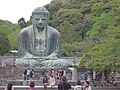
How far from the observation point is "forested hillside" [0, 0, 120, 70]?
20703mm

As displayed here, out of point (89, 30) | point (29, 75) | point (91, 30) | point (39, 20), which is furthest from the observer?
point (89, 30)

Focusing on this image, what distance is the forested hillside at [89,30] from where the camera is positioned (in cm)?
2070

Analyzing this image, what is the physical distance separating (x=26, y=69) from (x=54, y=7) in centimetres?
4709

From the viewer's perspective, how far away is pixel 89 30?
48250 millimetres

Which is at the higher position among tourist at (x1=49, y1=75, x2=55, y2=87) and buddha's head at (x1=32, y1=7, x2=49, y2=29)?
buddha's head at (x1=32, y1=7, x2=49, y2=29)

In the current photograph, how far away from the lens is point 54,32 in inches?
1043

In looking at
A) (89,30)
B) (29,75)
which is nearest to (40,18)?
(29,75)

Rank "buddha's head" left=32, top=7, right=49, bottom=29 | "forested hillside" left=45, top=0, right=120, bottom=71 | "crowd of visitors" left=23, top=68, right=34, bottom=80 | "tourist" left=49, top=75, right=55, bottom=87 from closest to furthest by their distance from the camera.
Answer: "tourist" left=49, top=75, right=55, bottom=87
"forested hillside" left=45, top=0, right=120, bottom=71
"crowd of visitors" left=23, top=68, right=34, bottom=80
"buddha's head" left=32, top=7, right=49, bottom=29

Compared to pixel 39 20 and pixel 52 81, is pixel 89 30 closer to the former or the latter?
pixel 39 20

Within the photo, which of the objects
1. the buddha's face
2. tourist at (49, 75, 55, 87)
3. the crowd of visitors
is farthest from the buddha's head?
tourist at (49, 75, 55, 87)

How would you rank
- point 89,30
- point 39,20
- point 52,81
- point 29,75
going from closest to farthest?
point 52,81, point 29,75, point 39,20, point 89,30

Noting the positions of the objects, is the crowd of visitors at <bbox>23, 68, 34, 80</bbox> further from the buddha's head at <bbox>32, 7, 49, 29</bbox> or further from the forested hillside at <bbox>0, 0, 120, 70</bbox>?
the buddha's head at <bbox>32, 7, 49, 29</bbox>

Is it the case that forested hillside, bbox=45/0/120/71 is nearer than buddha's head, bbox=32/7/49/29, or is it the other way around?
forested hillside, bbox=45/0/120/71

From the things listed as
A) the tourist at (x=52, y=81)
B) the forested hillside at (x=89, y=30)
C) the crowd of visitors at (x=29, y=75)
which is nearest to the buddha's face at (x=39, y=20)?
the forested hillside at (x=89, y=30)
